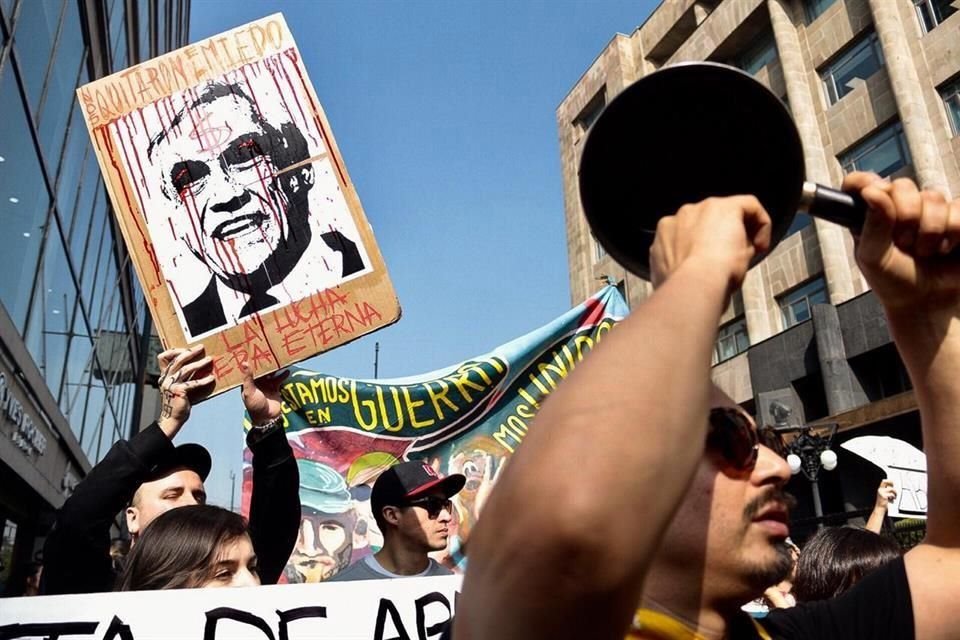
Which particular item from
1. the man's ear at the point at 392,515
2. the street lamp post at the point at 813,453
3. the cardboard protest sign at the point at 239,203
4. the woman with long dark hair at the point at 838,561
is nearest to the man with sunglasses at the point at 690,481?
the woman with long dark hair at the point at 838,561

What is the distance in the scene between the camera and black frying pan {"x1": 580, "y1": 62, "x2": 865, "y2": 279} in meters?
A: 0.92

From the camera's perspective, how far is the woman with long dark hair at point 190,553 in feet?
7.48

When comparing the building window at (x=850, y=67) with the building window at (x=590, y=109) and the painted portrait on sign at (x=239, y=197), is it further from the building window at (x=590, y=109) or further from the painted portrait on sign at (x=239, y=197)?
the painted portrait on sign at (x=239, y=197)

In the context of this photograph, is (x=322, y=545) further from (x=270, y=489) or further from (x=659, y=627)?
(x=659, y=627)

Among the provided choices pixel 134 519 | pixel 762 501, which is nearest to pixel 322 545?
pixel 134 519

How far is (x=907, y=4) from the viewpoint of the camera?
16219 mm

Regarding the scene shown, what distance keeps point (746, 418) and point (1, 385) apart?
22.9 ft

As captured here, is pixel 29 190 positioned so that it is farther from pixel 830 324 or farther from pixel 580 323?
pixel 830 324

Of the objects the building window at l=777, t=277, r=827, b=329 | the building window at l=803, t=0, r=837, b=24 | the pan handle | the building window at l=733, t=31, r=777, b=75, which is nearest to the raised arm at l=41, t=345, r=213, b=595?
the pan handle

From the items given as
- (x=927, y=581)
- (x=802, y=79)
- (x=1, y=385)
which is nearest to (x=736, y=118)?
(x=927, y=581)

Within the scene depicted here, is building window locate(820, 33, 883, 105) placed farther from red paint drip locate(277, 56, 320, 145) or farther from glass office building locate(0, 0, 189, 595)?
red paint drip locate(277, 56, 320, 145)

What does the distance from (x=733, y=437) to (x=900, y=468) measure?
14.9ft

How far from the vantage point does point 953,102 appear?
15047mm

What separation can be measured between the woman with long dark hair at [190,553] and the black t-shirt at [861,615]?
1623 millimetres
